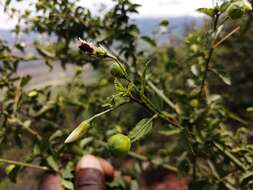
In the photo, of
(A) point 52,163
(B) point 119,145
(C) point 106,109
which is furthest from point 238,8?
(A) point 52,163

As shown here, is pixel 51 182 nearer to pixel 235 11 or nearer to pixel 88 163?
pixel 88 163

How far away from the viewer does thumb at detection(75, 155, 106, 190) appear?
155 centimetres

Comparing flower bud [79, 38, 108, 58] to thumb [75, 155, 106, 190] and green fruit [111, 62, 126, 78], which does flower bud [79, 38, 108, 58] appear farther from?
thumb [75, 155, 106, 190]

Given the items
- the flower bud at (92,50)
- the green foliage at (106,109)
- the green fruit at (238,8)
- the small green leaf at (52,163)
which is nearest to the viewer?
the flower bud at (92,50)

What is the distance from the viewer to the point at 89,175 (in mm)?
1586

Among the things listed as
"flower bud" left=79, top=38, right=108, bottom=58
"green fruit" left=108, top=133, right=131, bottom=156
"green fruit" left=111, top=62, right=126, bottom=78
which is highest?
"flower bud" left=79, top=38, right=108, bottom=58

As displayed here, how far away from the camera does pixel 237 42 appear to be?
8.77m

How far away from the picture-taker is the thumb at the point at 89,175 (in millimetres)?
1555

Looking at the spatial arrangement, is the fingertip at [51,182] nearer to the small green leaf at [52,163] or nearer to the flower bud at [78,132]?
the small green leaf at [52,163]

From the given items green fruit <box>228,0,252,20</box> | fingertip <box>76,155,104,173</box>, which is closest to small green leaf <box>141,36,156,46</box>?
fingertip <box>76,155,104,173</box>

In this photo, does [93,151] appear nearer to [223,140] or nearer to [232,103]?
[223,140]

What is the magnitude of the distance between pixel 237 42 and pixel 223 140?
7.59 metres

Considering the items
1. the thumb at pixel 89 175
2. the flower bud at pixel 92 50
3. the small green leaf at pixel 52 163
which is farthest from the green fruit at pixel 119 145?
the small green leaf at pixel 52 163

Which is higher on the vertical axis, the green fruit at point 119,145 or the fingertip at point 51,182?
the green fruit at point 119,145
